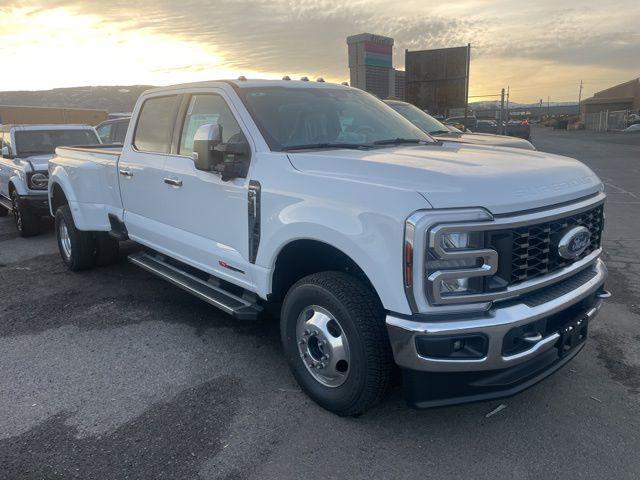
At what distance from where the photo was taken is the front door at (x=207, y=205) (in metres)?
3.77

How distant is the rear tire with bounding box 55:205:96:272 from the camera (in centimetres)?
609

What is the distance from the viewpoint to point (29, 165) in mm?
8344

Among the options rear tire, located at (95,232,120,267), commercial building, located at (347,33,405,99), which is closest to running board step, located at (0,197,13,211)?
rear tire, located at (95,232,120,267)

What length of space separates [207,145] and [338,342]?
4.99ft

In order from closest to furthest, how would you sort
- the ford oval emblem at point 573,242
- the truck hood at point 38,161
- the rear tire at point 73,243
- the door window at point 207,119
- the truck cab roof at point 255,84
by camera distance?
the ford oval emblem at point 573,242 < the door window at point 207,119 < the truck cab roof at point 255,84 < the rear tire at point 73,243 < the truck hood at point 38,161

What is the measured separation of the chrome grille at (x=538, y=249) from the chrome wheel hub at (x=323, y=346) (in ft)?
3.25

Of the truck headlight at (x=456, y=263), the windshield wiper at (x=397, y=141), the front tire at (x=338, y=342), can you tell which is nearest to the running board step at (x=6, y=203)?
the windshield wiper at (x=397, y=141)

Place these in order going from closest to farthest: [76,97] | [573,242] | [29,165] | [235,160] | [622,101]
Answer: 1. [573,242]
2. [235,160]
3. [29,165]
4. [622,101]
5. [76,97]

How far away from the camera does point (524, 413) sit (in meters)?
3.32

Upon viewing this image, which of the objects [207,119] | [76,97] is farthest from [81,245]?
[76,97]

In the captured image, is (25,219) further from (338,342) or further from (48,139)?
(338,342)

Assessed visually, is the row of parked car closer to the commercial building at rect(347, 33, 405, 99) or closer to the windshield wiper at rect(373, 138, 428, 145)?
the windshield wiper at rect(373, 138, 428, 145)

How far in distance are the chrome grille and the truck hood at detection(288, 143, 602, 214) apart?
0.39ft

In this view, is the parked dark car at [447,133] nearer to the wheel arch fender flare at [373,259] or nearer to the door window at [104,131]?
the wheel arch fender flare at [373,259]
